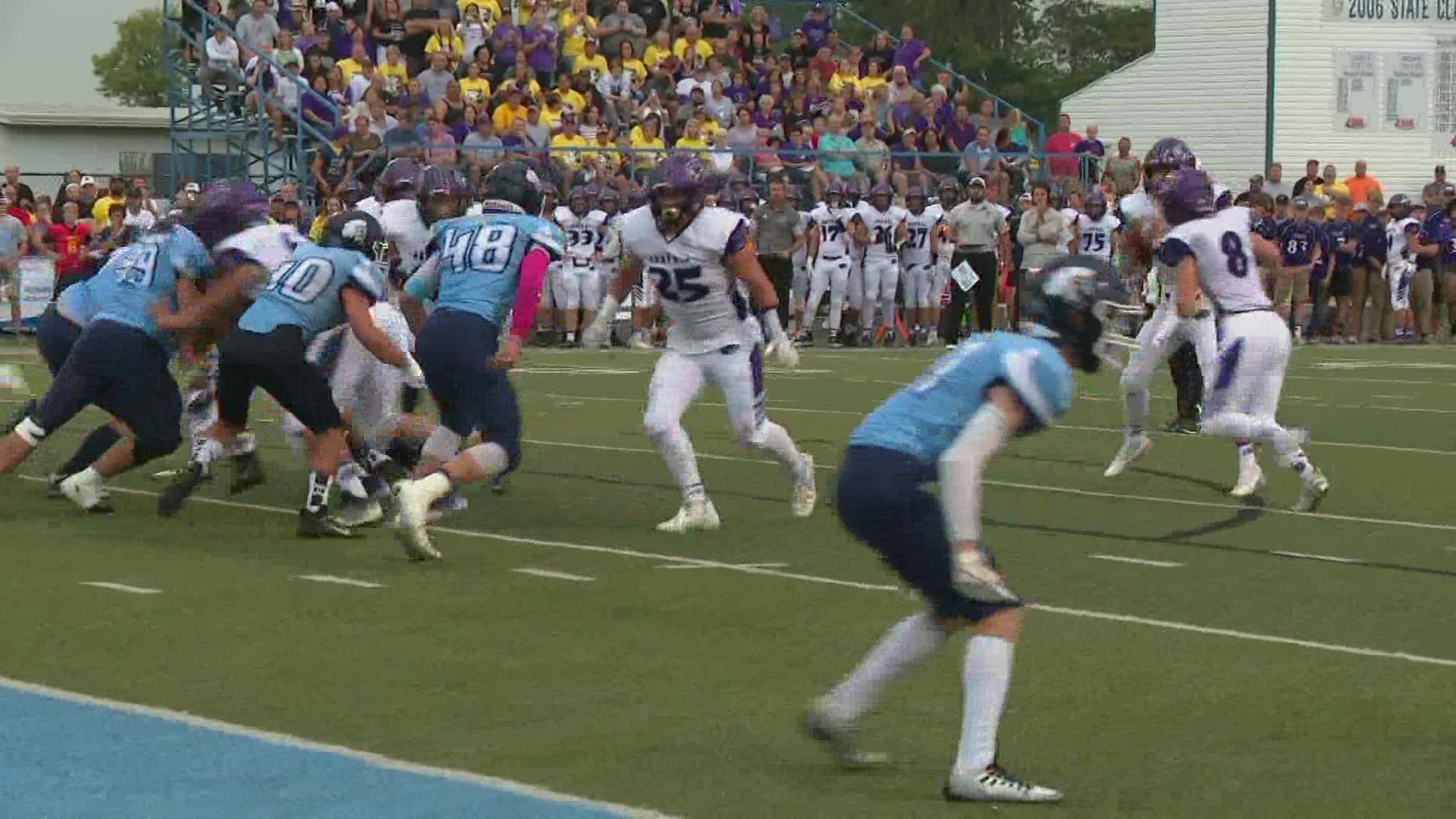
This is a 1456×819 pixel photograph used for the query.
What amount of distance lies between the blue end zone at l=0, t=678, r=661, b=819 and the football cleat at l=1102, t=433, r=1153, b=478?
7.19 metres

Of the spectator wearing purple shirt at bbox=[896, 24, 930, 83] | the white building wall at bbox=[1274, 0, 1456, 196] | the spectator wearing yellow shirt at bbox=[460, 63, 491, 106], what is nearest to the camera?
A: the spectator wearing yellow shirt at bbox=[460, 63, 491, 106]

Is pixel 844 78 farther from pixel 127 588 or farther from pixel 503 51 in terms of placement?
pixel 127 588

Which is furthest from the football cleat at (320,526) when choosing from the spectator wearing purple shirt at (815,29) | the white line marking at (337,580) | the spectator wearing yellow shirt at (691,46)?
the spectator wearing purple shirt at (815,29)

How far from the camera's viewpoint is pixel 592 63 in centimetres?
2756

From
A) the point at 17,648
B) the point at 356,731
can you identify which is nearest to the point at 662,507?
the point at 17,648

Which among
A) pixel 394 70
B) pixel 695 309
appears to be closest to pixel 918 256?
pixel 394 70

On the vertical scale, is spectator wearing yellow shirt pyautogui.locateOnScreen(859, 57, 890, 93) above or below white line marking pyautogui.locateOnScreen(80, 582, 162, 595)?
above

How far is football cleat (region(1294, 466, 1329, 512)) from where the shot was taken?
37.1 feet

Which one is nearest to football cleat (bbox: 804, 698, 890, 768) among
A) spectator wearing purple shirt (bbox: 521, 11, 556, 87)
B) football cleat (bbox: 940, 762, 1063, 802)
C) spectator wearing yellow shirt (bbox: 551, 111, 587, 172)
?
football cleat (bbox: 940, 762, 1063, 802)

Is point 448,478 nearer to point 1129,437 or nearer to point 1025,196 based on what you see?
point 1129,437

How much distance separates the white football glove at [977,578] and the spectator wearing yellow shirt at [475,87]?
2075 centimetres

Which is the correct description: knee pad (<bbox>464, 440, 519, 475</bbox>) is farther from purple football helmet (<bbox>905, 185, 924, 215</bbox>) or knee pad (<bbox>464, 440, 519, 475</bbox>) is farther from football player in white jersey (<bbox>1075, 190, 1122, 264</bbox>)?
football player in white jersey (<bbox>1075, 190, 1122, 264</bbox>)

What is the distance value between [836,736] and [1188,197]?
19.5 ft

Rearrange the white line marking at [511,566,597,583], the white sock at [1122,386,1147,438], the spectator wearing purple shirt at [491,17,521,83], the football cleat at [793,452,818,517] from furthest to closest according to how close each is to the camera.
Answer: the spectator wearing purple shirt at [491,17,521,83] < the white sock at [1122,386,1147,438] < the football cleat at [793,452,818,517] < the white line marking at [511,566,597,583]
